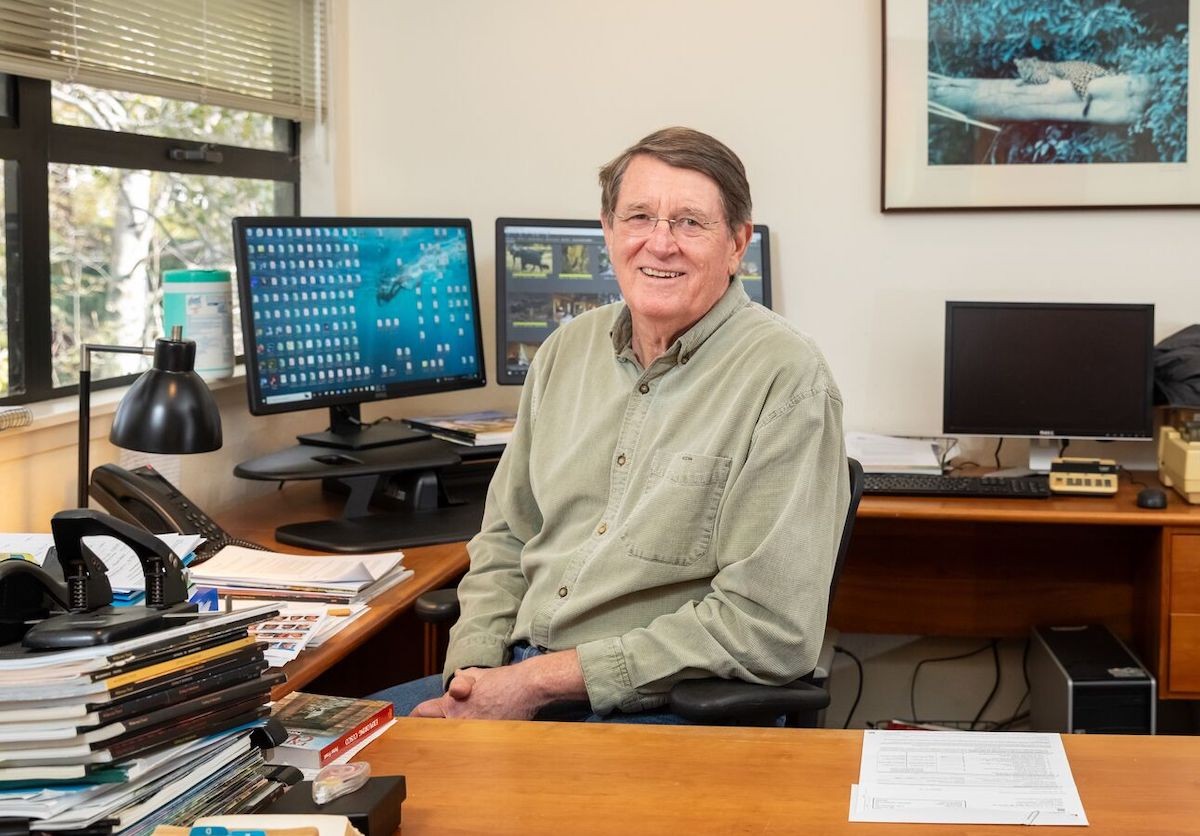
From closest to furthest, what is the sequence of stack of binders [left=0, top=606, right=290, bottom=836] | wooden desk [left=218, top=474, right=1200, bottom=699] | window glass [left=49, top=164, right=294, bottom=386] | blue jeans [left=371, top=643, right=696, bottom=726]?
stack of binders [left=0, top=606, right=290, bottom=836] < blue jeans [left=371, top=643, right=696, bottom=726] < window glass [left=49, top=164, right=294, bottom=386] < wooden desk [left=218, top=474, right=1200, bottom=699]

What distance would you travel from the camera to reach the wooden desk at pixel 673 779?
130 cm

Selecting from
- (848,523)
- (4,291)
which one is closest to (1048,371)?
(848,523)

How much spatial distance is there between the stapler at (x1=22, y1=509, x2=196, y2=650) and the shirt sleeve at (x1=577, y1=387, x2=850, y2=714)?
0.69m

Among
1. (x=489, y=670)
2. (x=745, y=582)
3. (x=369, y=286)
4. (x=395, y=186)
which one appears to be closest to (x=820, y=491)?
(x=745, y=582)

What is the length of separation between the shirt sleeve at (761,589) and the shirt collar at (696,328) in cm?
20

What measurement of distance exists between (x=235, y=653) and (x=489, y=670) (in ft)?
2.29

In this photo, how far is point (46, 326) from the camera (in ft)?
8.32

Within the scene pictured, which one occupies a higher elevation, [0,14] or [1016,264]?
[0,14]

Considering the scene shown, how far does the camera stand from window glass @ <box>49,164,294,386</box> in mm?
2615

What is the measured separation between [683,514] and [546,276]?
1464mm

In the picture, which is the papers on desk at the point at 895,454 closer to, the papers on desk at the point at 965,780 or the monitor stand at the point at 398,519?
the monitor stand at the point at 398,519

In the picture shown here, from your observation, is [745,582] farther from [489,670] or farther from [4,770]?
[4,770]

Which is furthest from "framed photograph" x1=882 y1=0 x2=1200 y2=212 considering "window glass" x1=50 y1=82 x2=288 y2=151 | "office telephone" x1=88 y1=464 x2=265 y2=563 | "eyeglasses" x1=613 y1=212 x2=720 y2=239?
"office telephone" x1=88 y1=464 x2=265 y2=563

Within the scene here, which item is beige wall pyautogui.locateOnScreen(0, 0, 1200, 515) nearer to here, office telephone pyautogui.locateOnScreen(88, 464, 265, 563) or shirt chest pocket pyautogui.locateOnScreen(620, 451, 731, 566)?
office telephone pyautogui.locateOnScreen(88, 464, 265, 563)
